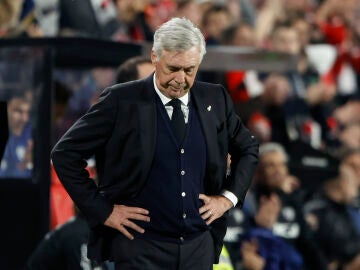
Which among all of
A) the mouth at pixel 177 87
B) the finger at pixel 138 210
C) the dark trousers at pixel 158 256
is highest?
the mouth at pixel 177 87

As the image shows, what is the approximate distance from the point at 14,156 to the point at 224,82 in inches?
147

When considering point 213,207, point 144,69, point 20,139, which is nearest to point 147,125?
point 213,207

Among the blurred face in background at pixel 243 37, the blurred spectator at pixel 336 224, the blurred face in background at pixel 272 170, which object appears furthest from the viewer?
the blurred face in background at pixel 243 37

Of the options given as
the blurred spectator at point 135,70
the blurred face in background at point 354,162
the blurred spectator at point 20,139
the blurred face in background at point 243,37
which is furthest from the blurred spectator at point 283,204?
the blurred spectator at point 135,70

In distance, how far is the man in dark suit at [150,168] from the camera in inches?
239

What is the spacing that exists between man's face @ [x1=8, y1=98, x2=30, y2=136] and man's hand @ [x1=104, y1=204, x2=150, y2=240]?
10.0 feet

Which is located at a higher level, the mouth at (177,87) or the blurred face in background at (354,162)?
the mouth at (177,87)

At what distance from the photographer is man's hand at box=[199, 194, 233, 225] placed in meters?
6.17

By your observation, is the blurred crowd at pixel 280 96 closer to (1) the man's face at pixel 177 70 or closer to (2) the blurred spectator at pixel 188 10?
(2) the blurred spectator at pixel 188 10

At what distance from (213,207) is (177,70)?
69cm

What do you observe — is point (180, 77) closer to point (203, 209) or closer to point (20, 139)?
point (203, 209)

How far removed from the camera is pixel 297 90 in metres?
14.1

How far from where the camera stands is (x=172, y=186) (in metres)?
6.09

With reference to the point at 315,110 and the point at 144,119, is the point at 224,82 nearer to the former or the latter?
the point at 315,110
